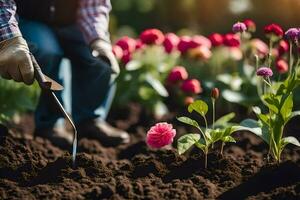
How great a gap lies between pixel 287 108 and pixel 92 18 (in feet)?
4.30

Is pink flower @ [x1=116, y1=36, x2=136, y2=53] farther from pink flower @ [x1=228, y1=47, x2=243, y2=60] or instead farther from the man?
pink flower @ [x1=228, y1=47, x2=243, y2=60]

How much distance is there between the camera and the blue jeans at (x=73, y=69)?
11.6ft

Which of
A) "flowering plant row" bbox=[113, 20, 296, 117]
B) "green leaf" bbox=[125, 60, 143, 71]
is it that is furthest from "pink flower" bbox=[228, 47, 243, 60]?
"green leaf" bbox=[125, 60, 143, 71]

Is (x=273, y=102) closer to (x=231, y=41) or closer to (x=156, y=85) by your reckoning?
(x=231, y=41)

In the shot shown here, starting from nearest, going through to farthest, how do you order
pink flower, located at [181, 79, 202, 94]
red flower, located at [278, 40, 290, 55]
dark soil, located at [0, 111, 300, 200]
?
dark soil, located at [0, 111, 300, 200], red flower, located at [278, 40, 290, 55], pink flower, located at [181, 79, 202, 94]

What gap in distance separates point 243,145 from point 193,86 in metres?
0.61

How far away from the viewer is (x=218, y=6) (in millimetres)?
8133

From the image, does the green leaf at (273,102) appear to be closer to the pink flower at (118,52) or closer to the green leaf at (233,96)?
the green leaf at (233,96)

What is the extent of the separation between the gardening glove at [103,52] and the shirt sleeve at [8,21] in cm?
49

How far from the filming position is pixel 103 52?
334cm

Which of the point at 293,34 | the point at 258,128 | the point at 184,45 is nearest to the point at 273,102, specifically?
the point at 258,128

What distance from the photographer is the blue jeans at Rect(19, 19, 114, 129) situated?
3549mm

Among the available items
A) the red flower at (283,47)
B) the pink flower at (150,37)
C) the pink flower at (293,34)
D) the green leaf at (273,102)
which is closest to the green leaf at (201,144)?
the green leaf at (273,102)

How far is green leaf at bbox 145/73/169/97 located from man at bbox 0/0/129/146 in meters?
0.45
